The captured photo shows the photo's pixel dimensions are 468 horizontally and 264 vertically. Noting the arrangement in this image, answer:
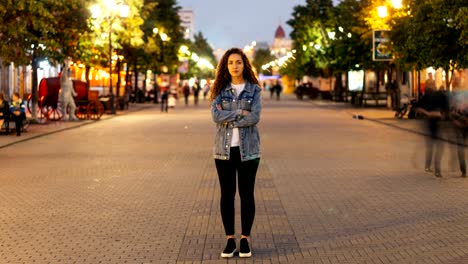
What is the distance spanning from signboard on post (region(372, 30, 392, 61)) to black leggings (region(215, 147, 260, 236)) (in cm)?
3072

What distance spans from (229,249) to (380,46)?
108ft

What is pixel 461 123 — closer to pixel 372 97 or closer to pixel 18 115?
pixel 18 115

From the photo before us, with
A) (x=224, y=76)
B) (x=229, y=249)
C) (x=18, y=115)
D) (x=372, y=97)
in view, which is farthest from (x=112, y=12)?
(x=229, y=249)

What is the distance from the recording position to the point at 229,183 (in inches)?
333

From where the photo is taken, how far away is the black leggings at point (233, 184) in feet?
27.6

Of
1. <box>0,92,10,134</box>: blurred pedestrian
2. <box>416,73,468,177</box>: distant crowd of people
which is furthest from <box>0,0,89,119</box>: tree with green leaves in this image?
<box>416,73,468,177</box>: distant crowd of people

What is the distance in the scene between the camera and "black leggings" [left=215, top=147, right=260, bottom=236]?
8.41 meters

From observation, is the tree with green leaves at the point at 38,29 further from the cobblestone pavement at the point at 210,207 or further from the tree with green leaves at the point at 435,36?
the tree with green leaves at the point at 435,36

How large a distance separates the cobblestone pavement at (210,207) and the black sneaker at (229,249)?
→ 10 cm

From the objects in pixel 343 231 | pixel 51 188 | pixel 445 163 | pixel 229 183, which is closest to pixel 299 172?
pixel 445 163

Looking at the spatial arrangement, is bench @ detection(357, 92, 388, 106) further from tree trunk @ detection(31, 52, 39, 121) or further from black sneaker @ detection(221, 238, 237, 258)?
black sneaker @ detection(221, 238, 237, 258)

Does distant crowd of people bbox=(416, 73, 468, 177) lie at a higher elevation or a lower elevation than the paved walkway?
higher

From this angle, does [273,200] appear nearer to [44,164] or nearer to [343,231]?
[343,231]

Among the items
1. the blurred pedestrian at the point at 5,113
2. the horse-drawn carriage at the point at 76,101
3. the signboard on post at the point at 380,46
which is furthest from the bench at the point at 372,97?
the blurred pedestrian at the point at 5,113
